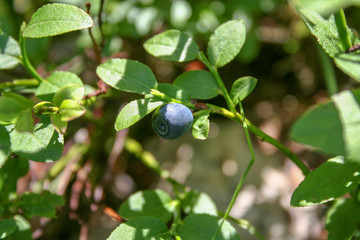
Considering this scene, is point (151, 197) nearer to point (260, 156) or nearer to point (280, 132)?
point (260, 156)

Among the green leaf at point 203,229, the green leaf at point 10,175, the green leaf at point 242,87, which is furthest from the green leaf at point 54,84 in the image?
the green leaf at point 203,229

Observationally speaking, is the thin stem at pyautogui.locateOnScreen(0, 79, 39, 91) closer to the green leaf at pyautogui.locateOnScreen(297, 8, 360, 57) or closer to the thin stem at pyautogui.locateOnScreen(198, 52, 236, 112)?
the thin stem at pyautogui.locateOnScreen(198, 52, 236, 112)

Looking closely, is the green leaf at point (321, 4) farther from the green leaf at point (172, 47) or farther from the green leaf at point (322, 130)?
the green leaf at point (172, 47)

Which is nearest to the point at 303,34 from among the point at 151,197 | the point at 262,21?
the point at 262,21

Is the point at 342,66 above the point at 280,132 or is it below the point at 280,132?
above

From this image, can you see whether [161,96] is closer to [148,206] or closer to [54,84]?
[54,84]

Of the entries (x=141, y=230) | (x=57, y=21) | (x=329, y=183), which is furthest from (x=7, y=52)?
(x=329, y=183)
